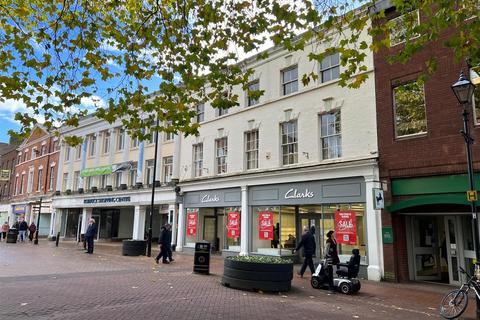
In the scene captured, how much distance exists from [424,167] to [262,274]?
6722 mm

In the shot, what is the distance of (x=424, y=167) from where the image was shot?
13281 millimetres

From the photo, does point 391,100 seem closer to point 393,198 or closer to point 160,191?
point 393,198

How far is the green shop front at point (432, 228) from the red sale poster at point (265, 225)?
5.80 metres

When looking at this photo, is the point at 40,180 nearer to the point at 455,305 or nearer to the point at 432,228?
the point at 432,228

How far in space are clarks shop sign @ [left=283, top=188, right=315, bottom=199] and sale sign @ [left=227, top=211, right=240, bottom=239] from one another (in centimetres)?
343

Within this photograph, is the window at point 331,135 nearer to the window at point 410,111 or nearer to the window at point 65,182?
the window at point 410,111

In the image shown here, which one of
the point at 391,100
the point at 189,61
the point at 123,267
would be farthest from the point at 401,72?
the point at 123,267

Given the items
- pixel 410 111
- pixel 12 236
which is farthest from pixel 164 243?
pixel 12 236

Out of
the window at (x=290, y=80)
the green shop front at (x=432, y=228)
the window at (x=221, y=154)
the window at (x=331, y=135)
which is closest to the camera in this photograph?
the green shop front at (x=432, y=228)

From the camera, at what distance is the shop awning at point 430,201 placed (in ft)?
39.8

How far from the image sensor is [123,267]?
15023 mm

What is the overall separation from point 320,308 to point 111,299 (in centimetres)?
469

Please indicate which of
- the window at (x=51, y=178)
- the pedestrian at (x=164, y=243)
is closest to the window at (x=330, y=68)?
the pedestrian at (x=164, y=243)

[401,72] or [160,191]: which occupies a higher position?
[401,72]
